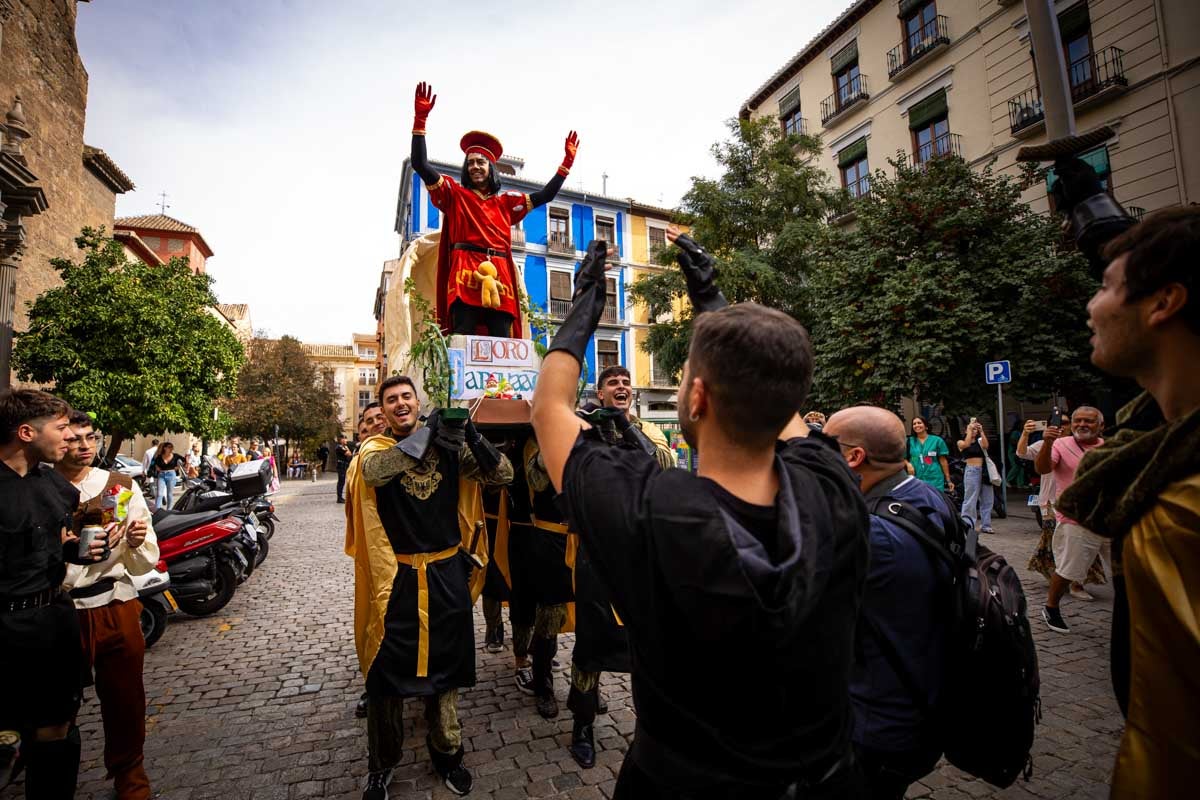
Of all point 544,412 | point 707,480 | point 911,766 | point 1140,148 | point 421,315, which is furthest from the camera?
point 1140,148

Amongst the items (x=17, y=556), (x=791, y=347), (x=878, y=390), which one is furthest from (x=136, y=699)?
(x=878, y=390)

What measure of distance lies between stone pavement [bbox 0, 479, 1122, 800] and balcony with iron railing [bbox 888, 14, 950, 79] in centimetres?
1733

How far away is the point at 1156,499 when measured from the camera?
44.6 inches

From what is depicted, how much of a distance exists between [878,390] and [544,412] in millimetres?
14532

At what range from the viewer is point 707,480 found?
1.15m

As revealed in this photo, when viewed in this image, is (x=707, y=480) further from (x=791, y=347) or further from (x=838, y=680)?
(x=838, y=680)

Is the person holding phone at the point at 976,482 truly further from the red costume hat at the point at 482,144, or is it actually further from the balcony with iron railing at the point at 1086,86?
the balcony with iron railing at the point at 1086,86

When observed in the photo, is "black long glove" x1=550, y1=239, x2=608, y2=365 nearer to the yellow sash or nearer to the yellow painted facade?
the yellow sash

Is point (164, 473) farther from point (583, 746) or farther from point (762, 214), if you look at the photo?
point (762, 214)

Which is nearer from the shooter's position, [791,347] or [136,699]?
[791,347]

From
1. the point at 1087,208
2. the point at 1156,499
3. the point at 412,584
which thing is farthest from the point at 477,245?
the point at 1156,499

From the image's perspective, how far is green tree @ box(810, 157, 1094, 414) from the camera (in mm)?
12766

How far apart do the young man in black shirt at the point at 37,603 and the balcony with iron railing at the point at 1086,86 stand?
16.6 metres

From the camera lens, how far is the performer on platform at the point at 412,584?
2.88 meters
